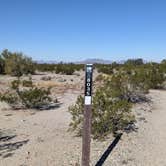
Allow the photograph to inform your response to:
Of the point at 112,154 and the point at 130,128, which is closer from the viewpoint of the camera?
the point at 112,154

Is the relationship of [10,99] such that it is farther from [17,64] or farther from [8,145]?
[17,64]

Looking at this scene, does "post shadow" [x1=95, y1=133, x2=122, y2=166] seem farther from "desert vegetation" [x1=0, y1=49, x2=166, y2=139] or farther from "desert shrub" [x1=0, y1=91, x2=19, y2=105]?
"desert shrub" [x1=0, y1=91, x2=19, y2=105]

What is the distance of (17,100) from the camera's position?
66.2ft

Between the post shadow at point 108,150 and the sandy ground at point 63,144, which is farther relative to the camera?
the sandy ground at point 63,144

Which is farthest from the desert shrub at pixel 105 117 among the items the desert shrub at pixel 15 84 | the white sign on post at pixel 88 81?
the desert shrub at pixel 15 84

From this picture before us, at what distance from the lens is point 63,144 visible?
430 inches

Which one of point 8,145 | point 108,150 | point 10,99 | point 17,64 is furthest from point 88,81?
point 17,64

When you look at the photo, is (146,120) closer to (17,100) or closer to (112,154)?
(112,154)

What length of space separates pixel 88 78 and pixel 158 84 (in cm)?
2313

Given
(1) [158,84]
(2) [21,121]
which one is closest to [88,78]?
(2) [21,121]

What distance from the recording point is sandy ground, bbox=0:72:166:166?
369 inches

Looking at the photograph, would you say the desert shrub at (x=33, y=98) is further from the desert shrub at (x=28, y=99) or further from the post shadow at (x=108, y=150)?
the post shadow at (x=108, y=150)

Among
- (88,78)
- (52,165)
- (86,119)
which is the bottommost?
(52,165)

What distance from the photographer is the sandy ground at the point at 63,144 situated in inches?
369
